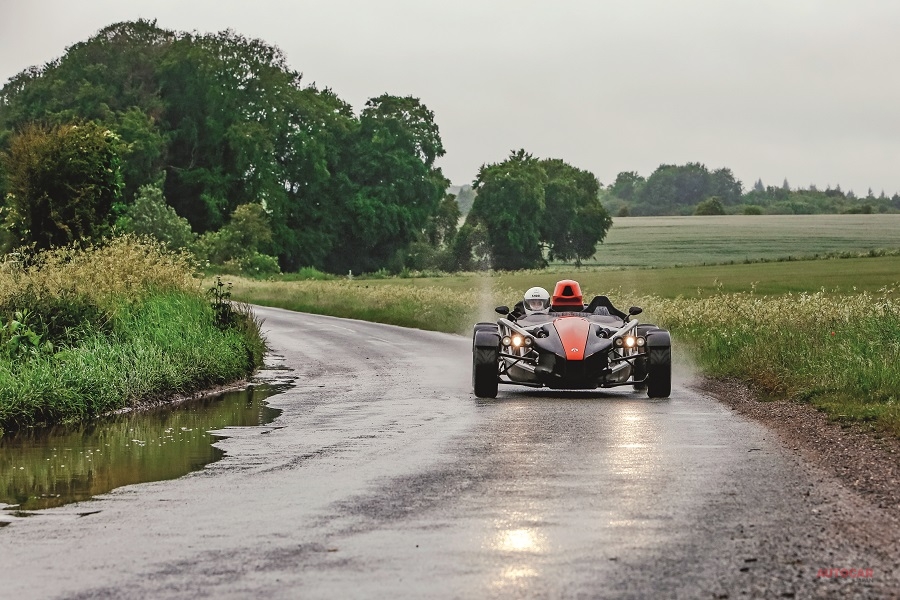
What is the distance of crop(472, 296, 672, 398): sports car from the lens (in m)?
19.9

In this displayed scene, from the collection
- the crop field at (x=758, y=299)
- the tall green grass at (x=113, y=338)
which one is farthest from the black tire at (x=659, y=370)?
the tall green grass at (x=113, y=338)

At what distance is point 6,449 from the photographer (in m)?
14.2

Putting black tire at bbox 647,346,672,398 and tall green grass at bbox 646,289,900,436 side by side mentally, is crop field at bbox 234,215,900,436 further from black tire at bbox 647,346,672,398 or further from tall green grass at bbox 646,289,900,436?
black tire at bbox 647,346,672,398

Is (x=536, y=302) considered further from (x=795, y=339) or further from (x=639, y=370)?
(x=795, y=339)

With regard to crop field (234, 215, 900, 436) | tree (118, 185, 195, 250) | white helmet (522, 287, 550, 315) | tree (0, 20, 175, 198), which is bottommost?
crop field (234, 215, 900, 436)

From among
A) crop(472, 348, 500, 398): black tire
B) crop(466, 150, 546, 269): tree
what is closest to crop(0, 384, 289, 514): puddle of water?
crop(472, 348, 500, 398): black tire

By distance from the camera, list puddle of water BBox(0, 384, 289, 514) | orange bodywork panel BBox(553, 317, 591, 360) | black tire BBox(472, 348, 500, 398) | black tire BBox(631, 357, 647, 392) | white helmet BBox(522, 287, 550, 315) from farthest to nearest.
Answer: white helmet BBox(522, 287, 550, 315) → black tire BBox(631, 357, 647, 392) → black tire BBox(472, 348, 500, 398) → orange bodywork panel BBox(553, 317, 591, 360) → puddle of water BBox(0, 384, 289, 514)

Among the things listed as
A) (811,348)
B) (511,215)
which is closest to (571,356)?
(811,348)

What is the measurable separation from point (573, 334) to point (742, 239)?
3701 inches

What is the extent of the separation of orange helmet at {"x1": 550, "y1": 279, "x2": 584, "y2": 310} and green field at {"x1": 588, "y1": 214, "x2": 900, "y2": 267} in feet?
236

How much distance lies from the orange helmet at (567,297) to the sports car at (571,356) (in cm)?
142

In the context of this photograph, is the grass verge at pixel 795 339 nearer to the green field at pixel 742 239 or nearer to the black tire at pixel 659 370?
the black tire at pixel 659 370

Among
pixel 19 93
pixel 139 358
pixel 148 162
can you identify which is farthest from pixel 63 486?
pixel 19 93

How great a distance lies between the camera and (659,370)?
2012 cm
